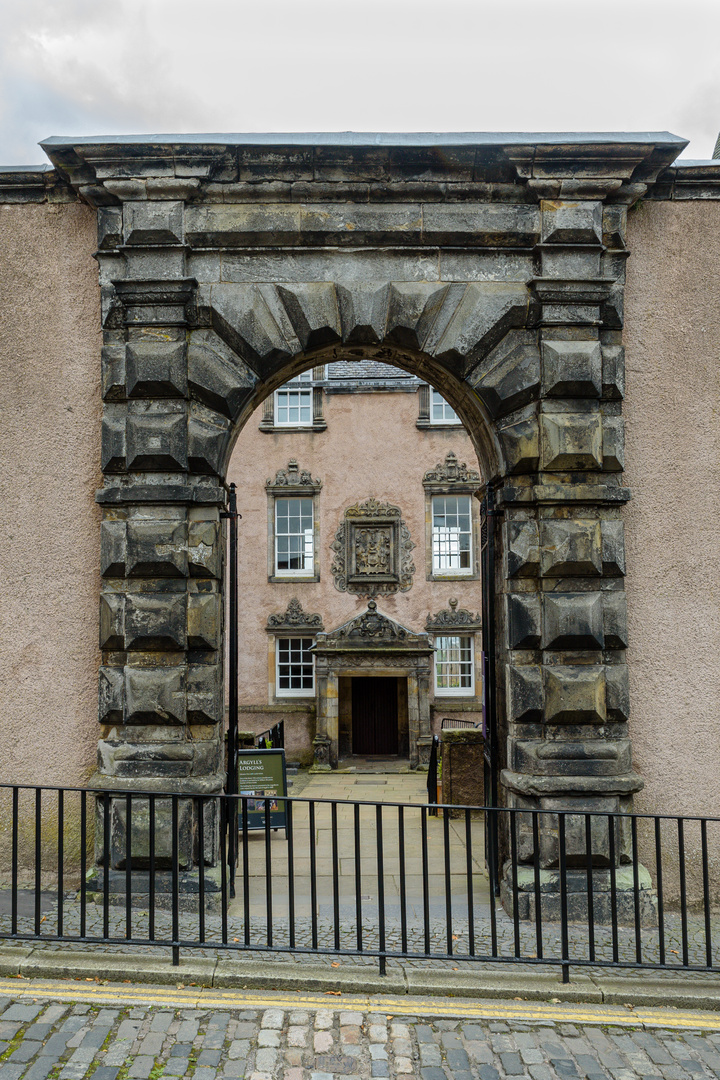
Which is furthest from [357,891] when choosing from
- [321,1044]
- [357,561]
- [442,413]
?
[442,413]

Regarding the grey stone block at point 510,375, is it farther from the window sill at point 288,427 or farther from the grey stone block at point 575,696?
the window sill at point 288,427

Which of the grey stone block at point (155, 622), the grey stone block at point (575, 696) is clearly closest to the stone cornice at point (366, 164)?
the grey stone block at point (155, 622)

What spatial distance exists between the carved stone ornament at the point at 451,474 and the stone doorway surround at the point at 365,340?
1250 centimetres

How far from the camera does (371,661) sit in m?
18.2

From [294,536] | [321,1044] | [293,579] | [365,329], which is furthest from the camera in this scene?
[294,536]

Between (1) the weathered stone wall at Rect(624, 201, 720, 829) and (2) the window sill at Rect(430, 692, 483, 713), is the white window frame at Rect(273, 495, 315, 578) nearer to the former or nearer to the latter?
(2) the window sill at Rect(430, 692, 483, 713)

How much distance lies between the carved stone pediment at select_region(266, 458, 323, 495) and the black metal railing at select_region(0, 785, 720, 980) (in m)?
12.7

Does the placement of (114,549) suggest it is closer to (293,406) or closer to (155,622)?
(155,622)

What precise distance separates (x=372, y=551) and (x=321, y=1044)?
48.5 ft

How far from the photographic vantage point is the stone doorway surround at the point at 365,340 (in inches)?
237

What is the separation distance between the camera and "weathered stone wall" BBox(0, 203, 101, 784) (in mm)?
6395

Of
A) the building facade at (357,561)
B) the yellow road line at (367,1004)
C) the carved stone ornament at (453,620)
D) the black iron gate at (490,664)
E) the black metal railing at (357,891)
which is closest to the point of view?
the yellow road line at (367,1004)

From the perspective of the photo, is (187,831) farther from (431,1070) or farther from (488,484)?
(488,484)

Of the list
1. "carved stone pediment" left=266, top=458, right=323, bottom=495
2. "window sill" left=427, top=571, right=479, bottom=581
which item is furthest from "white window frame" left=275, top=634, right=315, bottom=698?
"carved stone pediment" left=266, top=458, right=323, bottom=495
